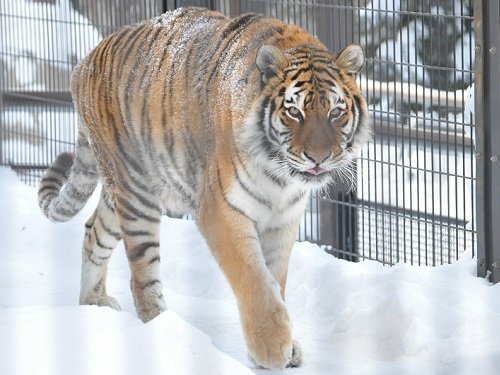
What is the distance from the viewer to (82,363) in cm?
354

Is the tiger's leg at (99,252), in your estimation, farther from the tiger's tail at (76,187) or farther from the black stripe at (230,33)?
the black stripe at (230,33)

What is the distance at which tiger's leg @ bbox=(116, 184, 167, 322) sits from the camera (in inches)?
196

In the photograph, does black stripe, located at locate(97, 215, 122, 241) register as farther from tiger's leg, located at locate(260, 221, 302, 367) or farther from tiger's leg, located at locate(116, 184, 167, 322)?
tiger's leg, located at locate(260, 221, 302, 367)

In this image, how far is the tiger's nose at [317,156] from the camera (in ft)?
13.7

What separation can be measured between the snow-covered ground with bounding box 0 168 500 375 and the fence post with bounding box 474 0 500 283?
0.14m

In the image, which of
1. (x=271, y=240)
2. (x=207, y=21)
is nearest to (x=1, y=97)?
(x=207, y=21)

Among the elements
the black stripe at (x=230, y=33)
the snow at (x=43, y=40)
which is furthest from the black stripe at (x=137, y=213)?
the snow at (x=43, y=40)

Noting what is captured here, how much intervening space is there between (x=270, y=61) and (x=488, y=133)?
1.18 m

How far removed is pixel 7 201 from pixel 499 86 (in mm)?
3235

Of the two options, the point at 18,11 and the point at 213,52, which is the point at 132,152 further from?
the point at 18,11

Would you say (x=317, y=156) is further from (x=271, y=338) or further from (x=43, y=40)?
(x=43, y=40)

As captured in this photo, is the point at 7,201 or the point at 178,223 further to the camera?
the point at 7,201

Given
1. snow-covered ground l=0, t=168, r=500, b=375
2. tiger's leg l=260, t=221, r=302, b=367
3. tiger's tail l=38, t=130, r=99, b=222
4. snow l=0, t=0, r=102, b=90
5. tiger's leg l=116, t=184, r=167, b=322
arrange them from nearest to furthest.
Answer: snow-covered ground l=0, t=168, r=500, b=375
tiger's leg l=260, t=221, r=302, b=367
tiger's leg l=116, t=184, r=167, b=322
tiger's tail l=38, t=130, r=99, b=222
snow l=0, t=0, r=102, b=90

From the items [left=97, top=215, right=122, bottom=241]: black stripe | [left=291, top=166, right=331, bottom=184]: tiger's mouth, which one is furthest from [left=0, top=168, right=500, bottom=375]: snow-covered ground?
[left=291, top=166, right=331, bottom=184]: tiger's mouth
